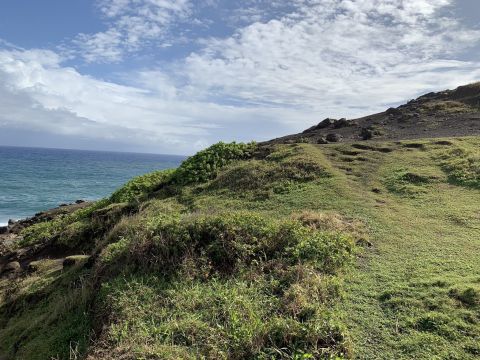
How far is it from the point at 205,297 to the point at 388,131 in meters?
18.7

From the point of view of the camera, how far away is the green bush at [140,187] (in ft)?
57.1

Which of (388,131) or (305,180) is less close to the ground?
(388,131)

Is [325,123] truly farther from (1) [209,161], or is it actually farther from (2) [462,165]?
(2) [462,165]

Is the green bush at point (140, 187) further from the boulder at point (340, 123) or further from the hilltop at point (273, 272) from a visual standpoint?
the boulder at point (340, 123)

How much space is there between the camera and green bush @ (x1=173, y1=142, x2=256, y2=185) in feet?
56.6

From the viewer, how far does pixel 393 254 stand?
28.2ft

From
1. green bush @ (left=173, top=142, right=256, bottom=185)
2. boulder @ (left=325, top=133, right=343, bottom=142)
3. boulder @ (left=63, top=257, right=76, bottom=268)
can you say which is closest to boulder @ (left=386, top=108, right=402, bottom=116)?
boulder @ (left=325, top=133, right=343, bottom=142)

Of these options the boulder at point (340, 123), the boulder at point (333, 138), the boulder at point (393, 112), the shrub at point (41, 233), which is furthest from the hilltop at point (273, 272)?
the boulder at point (393, 112)

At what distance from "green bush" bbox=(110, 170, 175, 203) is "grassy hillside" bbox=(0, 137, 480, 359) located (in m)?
2.44

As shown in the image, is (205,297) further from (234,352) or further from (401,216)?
(401,216)

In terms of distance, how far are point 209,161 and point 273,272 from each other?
1106 cm

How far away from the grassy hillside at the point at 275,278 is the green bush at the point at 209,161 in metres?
2.56

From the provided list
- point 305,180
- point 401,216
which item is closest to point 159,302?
point 401,216

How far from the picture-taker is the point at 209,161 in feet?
59.7
